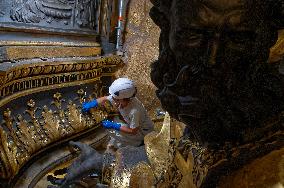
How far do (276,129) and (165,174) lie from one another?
36 centimetres

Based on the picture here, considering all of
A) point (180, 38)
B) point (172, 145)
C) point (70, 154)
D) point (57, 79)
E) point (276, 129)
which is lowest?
point (70, 154)

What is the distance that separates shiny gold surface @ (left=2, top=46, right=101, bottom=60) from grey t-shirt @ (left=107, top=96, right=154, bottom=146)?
2.01 feet

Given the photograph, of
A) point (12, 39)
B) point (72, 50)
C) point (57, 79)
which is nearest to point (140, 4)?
point (72, 50)

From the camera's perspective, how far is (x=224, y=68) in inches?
23.1

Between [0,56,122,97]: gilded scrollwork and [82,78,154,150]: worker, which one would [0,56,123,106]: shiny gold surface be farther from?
[82,78,154,150]: worker

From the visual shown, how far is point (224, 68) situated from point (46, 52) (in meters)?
2.11

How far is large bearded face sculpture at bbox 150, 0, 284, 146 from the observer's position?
0.56m

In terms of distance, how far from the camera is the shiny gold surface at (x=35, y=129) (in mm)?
1874

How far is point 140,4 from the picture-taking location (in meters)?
3.57

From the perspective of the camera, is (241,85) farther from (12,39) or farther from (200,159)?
(12,39)

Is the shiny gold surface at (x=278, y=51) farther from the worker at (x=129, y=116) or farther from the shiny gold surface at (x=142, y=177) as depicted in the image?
the worker at (x=129, y=116)

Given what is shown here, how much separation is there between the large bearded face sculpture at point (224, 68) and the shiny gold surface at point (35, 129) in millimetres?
1408

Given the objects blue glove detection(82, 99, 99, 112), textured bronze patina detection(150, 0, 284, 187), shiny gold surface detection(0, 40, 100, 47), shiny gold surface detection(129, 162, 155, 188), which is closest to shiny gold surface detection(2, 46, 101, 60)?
shiny gold surface detection(0, 40, 100, 47)

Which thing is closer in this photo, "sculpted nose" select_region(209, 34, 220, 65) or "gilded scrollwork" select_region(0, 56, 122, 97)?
"sculpted nose" select_region(209, 34, 220, 65)
